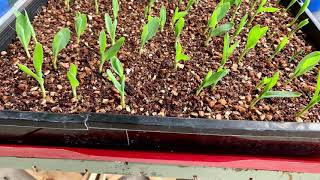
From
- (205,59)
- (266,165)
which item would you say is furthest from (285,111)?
(205,59)

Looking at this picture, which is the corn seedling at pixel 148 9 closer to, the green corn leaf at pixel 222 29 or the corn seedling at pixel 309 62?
the green corn leaf at pixel 222 29

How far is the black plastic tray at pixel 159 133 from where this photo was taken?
61 centimetres

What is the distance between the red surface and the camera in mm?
663

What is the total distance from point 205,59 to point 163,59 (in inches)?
4.4

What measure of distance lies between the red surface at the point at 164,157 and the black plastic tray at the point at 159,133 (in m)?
0.02

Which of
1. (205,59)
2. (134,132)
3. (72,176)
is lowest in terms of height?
(72,176)

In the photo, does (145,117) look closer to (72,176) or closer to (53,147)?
(53,147)

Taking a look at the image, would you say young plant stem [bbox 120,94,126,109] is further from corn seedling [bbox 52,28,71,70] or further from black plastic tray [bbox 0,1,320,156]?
corn seedling [bbox 52,28,71,70]

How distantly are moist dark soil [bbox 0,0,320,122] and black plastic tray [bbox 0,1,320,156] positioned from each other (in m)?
0.06

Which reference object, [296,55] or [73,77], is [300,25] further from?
[73,77]

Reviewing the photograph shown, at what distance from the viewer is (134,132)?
0.64 metres

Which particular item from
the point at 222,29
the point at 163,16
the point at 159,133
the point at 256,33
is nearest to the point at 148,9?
the point at 163,16

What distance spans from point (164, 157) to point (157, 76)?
0.21 metres

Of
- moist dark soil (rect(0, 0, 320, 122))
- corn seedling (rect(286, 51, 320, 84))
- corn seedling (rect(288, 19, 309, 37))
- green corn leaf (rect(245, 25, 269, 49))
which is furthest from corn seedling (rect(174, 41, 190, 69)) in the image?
corn seedling (rect(288, 19, 309, 37))
